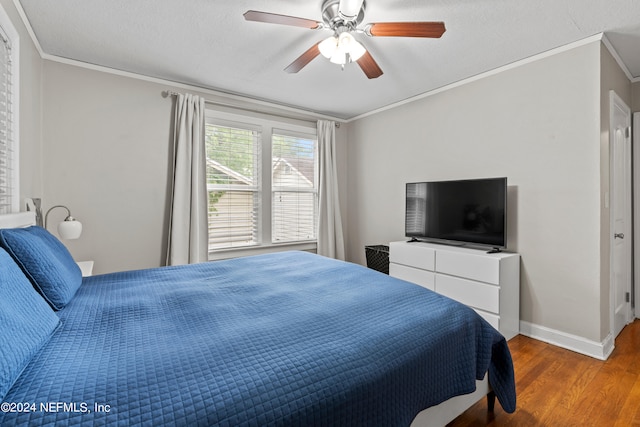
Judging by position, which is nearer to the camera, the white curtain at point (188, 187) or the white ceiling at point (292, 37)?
the white ceiling at point (292, 37)

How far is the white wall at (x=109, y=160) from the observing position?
2771 mm

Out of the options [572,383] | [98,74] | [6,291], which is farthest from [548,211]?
[98,74]

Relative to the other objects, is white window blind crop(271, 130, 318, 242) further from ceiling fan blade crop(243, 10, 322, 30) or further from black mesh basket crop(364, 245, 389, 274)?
ceiling fan blade crop(243, 10, 322, 30)

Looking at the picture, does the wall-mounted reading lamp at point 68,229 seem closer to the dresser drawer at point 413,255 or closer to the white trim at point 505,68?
the dresser drawer at point 413,255

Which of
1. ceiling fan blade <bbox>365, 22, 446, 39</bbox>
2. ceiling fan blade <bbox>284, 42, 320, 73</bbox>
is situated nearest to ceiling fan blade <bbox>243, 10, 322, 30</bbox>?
ceiling fan blade <bbox>284, 42, 320, 73</bbox>

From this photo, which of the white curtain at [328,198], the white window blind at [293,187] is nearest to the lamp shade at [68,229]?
the white window blind at [293,187]

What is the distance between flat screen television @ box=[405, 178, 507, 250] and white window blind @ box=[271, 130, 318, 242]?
1454 millimetres

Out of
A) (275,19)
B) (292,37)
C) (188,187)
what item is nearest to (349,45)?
(275,19)

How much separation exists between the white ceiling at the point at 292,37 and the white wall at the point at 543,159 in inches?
9.1

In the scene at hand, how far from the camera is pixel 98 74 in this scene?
2.93 meters

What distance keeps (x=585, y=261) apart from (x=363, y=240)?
2619 mm

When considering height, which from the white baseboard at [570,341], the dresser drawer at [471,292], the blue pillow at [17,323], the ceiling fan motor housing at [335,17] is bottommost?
the white baseboard at [570,341]

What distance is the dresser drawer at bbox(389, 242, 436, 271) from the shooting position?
A: 3154 mm

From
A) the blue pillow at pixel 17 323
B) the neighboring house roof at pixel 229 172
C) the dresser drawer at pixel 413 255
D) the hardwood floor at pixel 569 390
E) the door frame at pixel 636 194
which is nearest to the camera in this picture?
the blue pillow at pixel 17 323
